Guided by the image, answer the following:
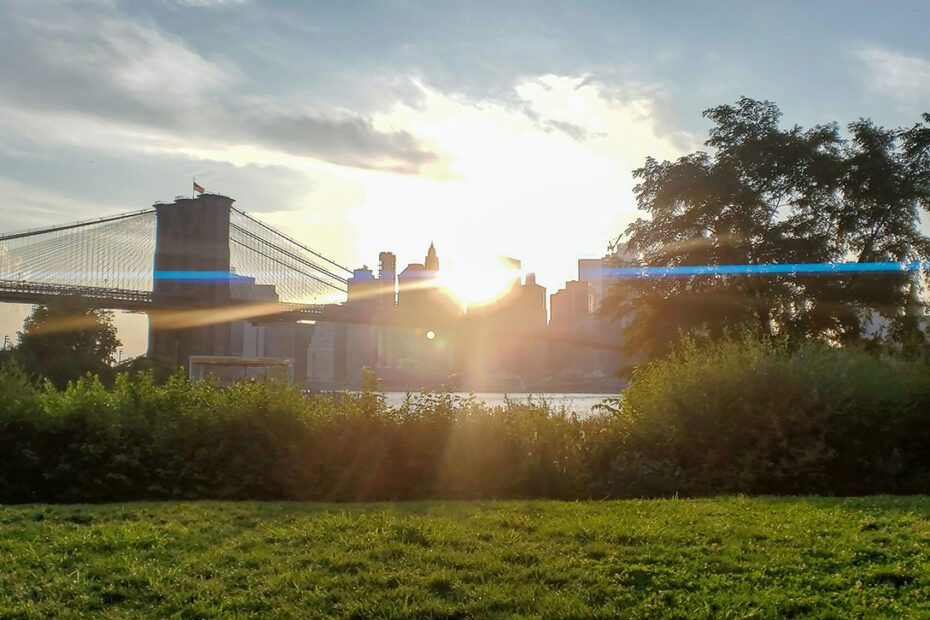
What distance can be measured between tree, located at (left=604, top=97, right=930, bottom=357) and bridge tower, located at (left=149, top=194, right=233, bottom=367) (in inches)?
1382

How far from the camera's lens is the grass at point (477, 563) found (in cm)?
556

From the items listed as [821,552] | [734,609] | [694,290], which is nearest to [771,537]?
[821,552]

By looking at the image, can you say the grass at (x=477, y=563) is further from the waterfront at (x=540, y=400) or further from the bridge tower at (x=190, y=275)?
the bridge tower at (x=190, y=275)

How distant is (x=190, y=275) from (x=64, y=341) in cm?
1349

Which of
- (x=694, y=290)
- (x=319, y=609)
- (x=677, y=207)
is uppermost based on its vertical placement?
(x=677, y=207)

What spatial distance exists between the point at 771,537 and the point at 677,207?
24.2m

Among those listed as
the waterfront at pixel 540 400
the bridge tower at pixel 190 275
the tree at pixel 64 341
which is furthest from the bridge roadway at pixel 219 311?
the waterfront at pixel 540 400

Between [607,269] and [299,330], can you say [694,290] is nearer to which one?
[607,269]

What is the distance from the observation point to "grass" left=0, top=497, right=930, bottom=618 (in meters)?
5.56

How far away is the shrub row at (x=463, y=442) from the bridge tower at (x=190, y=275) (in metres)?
43.8

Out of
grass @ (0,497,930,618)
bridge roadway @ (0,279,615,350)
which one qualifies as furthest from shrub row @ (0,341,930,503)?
bridge roadway @ (0,279,615,350)

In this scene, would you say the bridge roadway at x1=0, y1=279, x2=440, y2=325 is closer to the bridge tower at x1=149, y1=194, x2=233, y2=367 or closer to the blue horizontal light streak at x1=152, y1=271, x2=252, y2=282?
the bridge tower at x1=149, y1=194, x2=233, y2=367

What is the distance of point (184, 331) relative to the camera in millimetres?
59312

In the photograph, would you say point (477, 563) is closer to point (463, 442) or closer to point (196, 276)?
point (463, 442)
